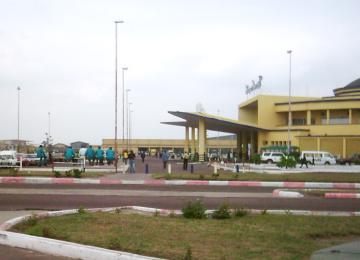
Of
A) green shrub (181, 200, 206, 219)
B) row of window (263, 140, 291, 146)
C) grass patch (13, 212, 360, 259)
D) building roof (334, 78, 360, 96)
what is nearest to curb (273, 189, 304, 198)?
grass patch (13, 212, 360, 259)

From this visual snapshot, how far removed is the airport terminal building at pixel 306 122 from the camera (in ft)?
230

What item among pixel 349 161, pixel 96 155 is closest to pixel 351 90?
pixel 349 161

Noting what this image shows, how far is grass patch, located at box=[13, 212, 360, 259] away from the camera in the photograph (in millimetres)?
8156

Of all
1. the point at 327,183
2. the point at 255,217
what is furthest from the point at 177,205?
the point at 327,183

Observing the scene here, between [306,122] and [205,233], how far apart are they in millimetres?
71820

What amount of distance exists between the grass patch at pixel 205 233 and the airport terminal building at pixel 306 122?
53490mm

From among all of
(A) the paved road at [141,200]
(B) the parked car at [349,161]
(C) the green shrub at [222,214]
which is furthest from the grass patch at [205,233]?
(B) the parked car at [349,161]

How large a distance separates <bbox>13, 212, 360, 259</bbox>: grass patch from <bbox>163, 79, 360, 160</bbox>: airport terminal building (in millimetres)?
53490

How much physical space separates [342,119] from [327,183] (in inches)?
2072

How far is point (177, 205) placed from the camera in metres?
15.6

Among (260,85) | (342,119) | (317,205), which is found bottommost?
(317,205)

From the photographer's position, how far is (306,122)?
3118 inches

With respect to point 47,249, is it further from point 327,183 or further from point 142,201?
point 327,183

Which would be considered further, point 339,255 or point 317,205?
point 317,205
